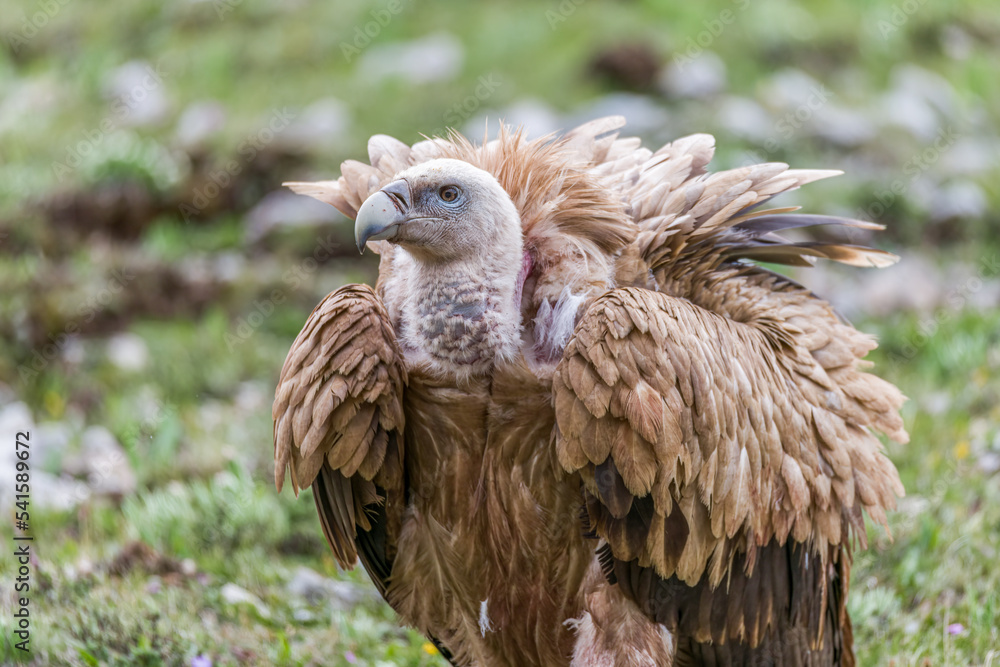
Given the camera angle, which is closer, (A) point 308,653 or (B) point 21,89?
(A) point 308,653

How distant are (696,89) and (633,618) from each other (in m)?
7.70

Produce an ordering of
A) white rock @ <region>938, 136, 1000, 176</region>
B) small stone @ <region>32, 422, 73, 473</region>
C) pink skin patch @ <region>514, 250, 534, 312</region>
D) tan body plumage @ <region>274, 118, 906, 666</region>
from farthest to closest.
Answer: white rock @ <region>938, 136, 1000, 176</region> → small stone @ <region>32, 422, 73, 473</region> → pink skin patch @ <region>514, 250, 534, 312</region> → tan body plumage @ <region>274, 118, 906, 666</region>

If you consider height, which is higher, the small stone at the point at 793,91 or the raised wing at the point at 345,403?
the small stone at the point at 793,91

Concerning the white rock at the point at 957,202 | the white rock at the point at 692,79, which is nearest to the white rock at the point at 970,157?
the white rock at the point at 957,202

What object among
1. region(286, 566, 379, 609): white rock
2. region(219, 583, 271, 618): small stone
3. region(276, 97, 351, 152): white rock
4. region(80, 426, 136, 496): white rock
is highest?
region(276, 97, 351, 152): white rock

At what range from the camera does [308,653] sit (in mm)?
4488

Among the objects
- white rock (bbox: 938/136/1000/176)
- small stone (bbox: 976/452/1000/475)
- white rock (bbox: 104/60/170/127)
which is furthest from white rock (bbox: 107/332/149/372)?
white rock (bbox: 938/136/1000/176)

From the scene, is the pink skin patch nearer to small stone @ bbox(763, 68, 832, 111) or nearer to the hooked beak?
the hooked beak

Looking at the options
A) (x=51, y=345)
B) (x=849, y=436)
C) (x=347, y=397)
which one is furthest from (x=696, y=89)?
(x=347, y=397)

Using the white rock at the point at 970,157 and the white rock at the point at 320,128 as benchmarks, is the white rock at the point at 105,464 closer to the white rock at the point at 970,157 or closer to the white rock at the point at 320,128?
the white rock at the point at 320,128

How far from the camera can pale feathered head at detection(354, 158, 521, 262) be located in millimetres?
3254

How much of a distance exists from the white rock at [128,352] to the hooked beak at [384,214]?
5247mm

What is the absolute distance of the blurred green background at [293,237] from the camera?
488 centimetres

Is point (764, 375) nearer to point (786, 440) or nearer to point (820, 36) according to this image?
point (786, 440)
